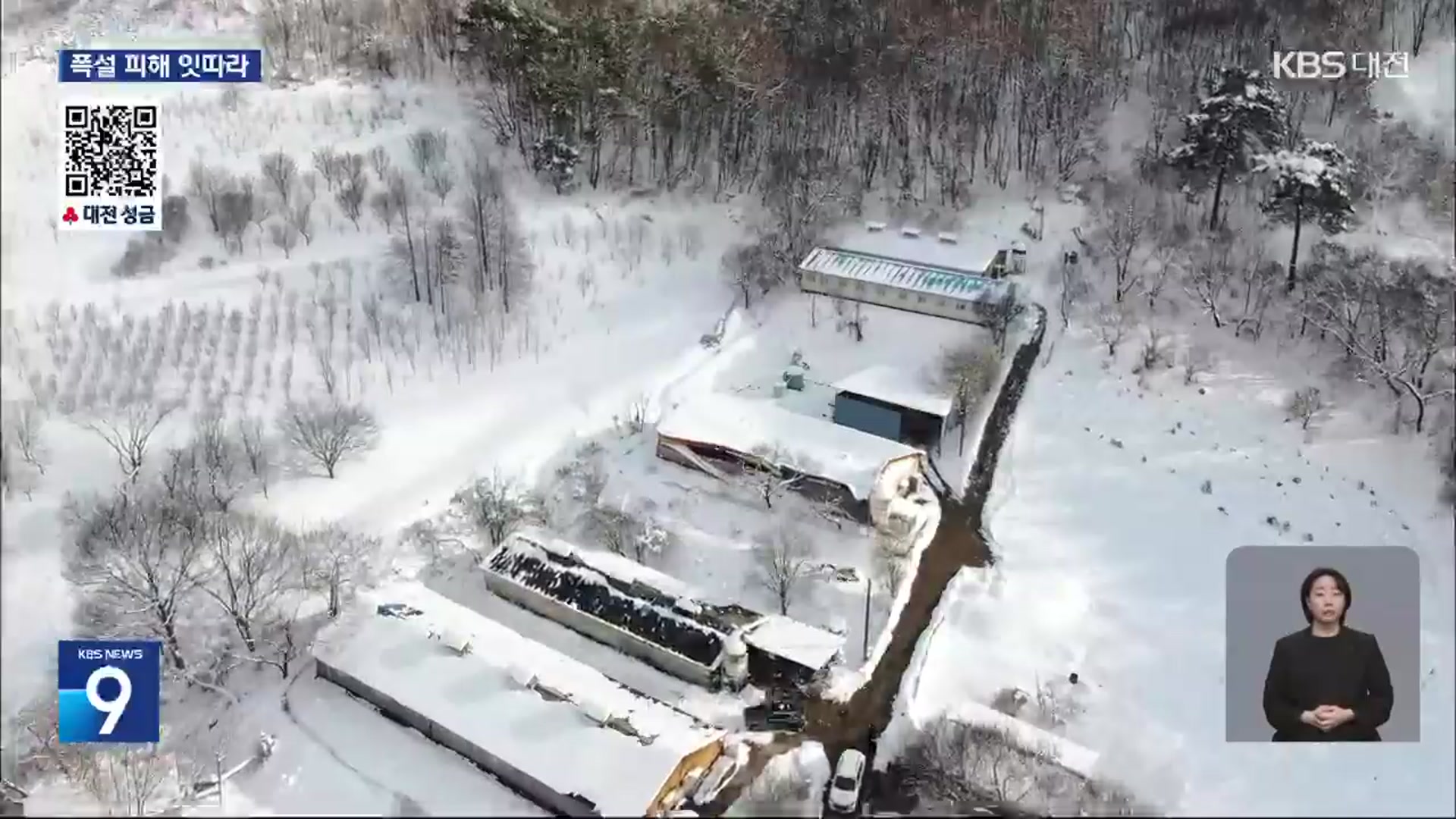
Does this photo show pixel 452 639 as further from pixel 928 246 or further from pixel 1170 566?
pixel 928 246

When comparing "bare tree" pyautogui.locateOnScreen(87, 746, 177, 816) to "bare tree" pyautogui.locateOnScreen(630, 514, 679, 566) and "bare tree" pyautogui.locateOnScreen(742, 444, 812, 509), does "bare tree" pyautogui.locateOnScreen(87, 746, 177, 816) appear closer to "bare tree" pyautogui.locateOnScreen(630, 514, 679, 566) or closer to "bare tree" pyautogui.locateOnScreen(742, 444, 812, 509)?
"bare tree" pyautogui.locateOnScreen(630, 514, 679, 566)

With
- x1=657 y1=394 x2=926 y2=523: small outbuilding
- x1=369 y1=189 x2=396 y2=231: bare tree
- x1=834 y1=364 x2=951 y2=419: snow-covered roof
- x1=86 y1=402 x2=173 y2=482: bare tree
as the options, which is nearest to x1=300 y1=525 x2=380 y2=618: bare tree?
A: x1=86 y1=402 x2=173 y2=482: bare tree

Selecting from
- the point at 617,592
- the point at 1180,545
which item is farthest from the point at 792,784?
the point at 1180,545

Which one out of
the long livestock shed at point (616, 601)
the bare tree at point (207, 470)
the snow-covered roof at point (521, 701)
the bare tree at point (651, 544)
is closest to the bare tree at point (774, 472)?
the bare tree at point (651, 544)

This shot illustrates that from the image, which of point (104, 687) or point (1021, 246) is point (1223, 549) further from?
point (104, 687)

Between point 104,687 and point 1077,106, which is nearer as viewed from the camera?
point 104,687

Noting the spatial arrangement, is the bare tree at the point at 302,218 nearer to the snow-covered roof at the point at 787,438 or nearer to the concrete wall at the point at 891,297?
the snow-covered roof at the point at 787,438

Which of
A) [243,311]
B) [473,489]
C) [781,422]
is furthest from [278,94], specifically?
[781,422]
